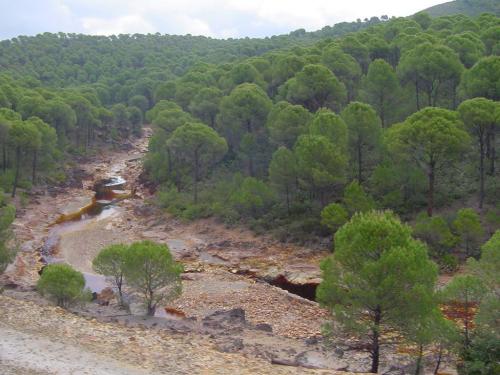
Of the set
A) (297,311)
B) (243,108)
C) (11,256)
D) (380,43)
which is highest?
(380,43)

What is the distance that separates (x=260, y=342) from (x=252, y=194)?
2167 cm

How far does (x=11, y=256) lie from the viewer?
31.7m

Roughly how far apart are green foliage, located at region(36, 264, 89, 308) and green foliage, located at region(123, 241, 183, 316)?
266 cm

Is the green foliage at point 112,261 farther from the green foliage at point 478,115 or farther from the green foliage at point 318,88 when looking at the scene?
the green foliage at point 318,88

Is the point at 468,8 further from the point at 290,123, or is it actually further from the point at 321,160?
the point at 321,160

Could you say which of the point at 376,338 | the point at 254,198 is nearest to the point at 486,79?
the point at 254,198

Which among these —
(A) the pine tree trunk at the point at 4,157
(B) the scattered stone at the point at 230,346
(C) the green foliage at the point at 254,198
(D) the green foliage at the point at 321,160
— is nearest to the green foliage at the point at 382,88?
(D) the green foliage at the point at 321,160

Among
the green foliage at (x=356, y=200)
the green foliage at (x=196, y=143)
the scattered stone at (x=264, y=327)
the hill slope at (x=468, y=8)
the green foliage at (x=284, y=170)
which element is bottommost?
the scattered stone at (x=264, y=327)

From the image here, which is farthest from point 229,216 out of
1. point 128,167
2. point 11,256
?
point 128,167

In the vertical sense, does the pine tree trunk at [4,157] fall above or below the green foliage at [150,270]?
above

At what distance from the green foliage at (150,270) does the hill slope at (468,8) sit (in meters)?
97.9

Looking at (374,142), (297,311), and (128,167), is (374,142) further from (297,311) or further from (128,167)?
(128,167)

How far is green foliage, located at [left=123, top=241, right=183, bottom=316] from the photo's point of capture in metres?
27.1

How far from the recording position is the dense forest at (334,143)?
1426 inches
